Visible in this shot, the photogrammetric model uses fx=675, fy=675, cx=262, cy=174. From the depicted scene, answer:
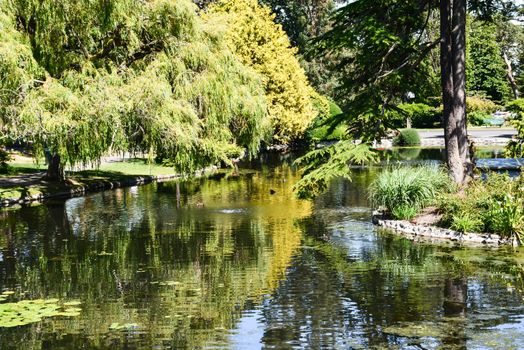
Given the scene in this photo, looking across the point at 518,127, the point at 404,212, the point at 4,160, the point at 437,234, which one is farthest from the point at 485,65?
the point at 437,234

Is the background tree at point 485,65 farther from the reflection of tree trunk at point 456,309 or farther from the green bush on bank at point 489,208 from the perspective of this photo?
the reflection of tree trunk at point 456,309

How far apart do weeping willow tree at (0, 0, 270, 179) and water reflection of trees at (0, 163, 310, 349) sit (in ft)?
8.27

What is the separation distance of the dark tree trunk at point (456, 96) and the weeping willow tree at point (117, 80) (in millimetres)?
9249

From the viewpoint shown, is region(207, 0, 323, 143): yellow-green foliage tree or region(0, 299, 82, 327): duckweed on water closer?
region(0, 299, 82, 327): duckweed on water

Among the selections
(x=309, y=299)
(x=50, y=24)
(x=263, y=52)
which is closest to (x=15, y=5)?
(x=50, y=24)

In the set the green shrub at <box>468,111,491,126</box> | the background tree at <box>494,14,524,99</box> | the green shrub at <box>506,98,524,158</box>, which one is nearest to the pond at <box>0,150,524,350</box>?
the green shrub at <box>506,98,524,158</box>

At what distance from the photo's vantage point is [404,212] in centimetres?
2056

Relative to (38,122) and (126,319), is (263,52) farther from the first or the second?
(126,319)

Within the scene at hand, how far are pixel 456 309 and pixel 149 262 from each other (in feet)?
25.2

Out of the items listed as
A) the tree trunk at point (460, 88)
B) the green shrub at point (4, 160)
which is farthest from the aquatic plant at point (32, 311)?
the green shrub at point (4, 160)

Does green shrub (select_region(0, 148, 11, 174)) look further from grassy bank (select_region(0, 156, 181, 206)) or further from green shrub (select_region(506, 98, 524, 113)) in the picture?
green shrub (select_region(506, 98, 524, 113))

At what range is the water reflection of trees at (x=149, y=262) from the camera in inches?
429

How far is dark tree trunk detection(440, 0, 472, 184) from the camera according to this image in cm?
2131

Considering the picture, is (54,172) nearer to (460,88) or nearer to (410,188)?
(410,188)
